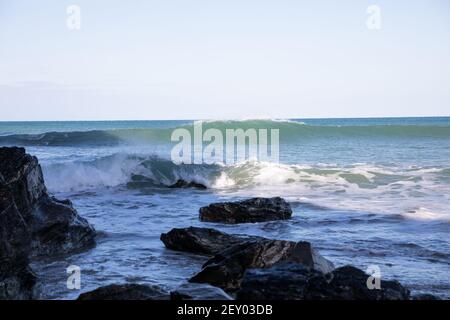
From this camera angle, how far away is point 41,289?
5.21 m

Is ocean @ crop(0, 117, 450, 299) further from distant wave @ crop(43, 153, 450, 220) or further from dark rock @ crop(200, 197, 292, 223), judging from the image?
dark rock @ crop(200, 197, 292, 223)

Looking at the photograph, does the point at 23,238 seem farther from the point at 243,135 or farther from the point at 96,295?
the point at 243,135

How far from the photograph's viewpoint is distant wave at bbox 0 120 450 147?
36.0 meters

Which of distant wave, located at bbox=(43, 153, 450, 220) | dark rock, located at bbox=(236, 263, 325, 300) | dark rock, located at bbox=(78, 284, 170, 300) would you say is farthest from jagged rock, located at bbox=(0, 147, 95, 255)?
distant wave, located at bbox=(43, 153, 450, 220)

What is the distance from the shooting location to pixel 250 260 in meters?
5.65

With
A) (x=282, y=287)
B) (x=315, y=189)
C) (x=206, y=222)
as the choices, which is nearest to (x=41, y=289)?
(x=282, y=287)

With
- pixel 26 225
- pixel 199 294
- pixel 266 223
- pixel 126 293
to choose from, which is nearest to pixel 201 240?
pixel 26 225

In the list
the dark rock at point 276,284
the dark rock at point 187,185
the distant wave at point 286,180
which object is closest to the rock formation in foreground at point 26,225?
the dark rock at point 276,284

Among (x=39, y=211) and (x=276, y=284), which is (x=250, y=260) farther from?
(x=39, y=211)

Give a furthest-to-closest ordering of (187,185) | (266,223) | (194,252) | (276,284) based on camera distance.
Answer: (187,185) < (266,223) < (194,252) < (276,284)

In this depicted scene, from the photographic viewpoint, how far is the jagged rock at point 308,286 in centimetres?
413

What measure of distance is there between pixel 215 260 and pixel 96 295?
4.98 ft

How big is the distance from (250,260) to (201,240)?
168cm

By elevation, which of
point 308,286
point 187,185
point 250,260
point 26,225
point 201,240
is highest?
point 26,225
